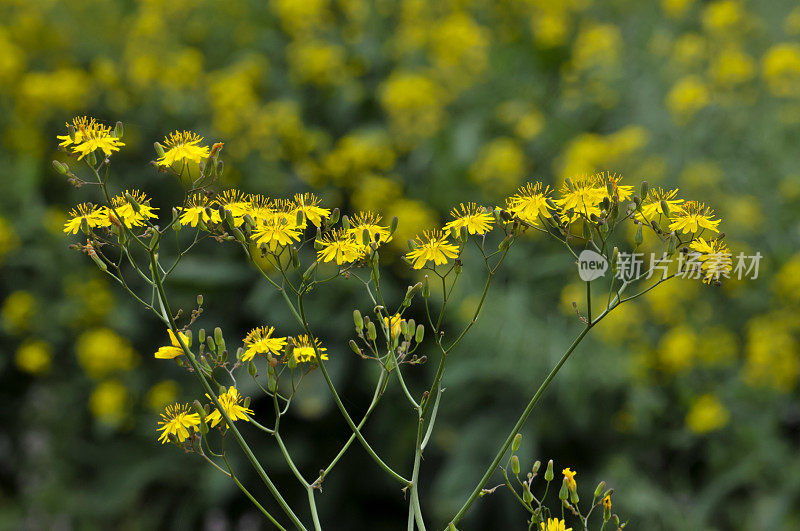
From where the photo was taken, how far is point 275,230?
886mm

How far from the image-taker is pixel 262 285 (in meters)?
3.75

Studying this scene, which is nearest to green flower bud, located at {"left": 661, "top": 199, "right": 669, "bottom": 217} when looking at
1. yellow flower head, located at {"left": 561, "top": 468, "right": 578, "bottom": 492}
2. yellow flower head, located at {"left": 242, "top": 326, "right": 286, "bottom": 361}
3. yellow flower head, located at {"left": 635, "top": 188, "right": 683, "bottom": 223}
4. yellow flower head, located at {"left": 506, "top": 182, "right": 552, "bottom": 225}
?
yellow flower head, located at {"left": 635, "top": 188, "right": 683, "bottom": 223}

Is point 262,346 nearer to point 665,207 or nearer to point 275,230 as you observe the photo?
point 275,230

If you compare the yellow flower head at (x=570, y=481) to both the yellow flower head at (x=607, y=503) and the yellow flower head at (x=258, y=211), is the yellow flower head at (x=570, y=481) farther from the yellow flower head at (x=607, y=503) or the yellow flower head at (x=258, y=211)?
the yellow flower head at (x=258, y=211)

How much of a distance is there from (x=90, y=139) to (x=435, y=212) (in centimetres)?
296

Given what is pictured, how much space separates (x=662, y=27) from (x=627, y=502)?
9.10 ft

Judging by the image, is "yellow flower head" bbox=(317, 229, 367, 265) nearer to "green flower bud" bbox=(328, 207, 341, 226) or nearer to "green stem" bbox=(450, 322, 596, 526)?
"green flower bud" bbox=(328, 207, 341, 226)

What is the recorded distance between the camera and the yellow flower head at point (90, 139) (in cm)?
86

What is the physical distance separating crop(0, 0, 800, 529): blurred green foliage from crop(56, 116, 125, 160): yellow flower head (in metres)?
2.46

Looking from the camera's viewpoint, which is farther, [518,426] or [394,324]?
[394,324]

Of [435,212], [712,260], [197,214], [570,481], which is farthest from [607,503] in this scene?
[435,212]

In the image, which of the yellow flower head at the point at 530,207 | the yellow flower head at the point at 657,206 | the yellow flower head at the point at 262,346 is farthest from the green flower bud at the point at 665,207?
the yellow flower head at the point at 262,346

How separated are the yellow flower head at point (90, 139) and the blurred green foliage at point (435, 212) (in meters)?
2.46

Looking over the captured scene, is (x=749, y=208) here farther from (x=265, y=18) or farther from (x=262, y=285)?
(x=265, y=18)
